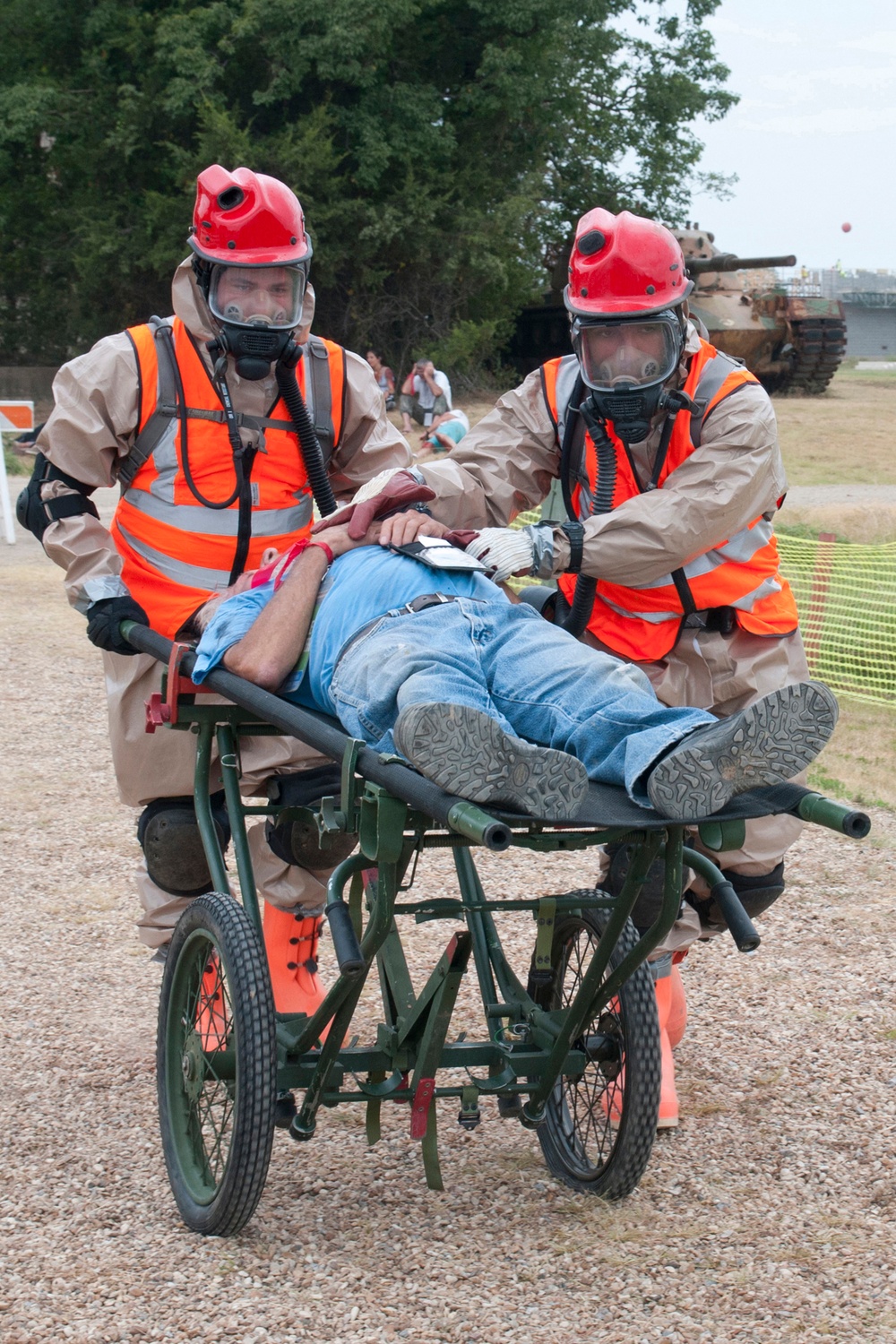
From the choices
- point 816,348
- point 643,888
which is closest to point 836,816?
point 643,888

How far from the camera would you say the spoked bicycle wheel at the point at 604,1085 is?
2936mm

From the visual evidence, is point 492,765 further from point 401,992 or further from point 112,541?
point 112,541

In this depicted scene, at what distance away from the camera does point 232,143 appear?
28.6 metres

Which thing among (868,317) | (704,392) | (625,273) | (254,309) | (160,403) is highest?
(625,273)

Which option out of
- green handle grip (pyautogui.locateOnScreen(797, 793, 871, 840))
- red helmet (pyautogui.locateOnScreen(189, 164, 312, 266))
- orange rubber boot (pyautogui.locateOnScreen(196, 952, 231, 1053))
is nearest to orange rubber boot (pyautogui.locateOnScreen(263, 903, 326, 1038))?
orange rubber boot (pyautogui.locateOnScreen(196, 952, 231, 1053))

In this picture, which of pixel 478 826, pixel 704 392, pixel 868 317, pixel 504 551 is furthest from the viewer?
pixel 868 317

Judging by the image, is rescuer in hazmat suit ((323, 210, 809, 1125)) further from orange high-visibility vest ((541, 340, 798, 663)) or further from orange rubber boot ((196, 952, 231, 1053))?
orange rubber boot ((196, 952, 231, 1053))

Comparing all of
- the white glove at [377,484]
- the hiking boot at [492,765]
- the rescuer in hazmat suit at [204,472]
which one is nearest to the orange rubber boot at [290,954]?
the rescuer in hazmat suit at [204,472]

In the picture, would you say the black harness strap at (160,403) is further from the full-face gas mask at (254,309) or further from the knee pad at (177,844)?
the knee pad at (177,844)

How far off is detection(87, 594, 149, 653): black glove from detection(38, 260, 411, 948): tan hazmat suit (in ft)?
0.10

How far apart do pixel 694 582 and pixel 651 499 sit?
0.29 metres

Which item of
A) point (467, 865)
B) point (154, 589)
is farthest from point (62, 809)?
point (467, 865)

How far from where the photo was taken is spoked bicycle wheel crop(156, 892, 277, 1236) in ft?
9.16

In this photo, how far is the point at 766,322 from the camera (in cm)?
2708
